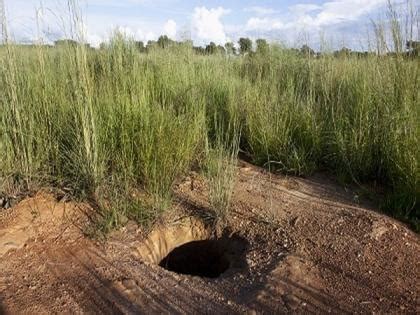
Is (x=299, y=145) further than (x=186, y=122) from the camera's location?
Yes

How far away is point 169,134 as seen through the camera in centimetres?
372

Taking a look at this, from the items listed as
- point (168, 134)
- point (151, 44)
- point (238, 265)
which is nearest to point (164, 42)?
point (151, 44)

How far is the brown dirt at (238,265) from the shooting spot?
2.62 metres

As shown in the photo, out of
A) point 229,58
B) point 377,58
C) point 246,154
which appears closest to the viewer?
point 377,58

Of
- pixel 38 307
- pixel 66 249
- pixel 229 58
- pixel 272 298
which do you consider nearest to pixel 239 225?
pixel 272 298

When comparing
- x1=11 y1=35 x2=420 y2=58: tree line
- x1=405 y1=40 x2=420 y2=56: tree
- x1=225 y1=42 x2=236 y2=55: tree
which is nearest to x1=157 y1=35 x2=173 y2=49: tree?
x1=11 y1=35 x2=420 y2=58: tree line

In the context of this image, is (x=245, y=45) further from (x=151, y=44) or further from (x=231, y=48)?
(x=151, y=44)

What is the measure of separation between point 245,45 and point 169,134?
501 cm

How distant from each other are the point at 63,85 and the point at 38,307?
2.22 meters

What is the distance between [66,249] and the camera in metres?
3.10

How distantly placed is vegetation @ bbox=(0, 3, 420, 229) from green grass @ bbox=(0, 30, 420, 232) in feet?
0.04

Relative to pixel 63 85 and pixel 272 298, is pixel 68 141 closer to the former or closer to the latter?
pixel 63 85

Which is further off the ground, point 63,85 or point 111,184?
point 63,85

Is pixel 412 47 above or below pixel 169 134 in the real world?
above
